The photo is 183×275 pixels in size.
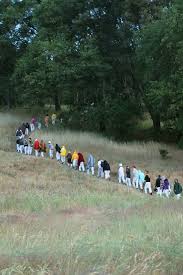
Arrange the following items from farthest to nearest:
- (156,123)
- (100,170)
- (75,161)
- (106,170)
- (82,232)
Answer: (156,123) < (75,161) < (100,170) < (106,170) < (82,232)

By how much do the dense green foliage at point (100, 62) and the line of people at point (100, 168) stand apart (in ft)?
42.5

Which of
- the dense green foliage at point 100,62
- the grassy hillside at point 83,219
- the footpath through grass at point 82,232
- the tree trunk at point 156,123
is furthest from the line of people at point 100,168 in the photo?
the tree trunk at point 156,123

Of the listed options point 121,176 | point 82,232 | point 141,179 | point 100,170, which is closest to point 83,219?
point 82,232

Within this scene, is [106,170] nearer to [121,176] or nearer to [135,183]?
[121,176]

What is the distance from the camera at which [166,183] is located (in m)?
26.3

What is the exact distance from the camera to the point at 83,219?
602 inches

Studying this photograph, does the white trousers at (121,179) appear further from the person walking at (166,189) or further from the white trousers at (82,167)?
the person walking at (166,189)

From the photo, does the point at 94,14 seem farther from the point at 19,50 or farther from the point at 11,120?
the point at 19,50

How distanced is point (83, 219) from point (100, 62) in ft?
110

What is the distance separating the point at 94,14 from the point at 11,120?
1318cm

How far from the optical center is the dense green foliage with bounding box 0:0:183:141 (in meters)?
46.6

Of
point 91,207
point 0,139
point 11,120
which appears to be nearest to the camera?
point 91,207

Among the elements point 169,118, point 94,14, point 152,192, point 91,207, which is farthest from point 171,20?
point 91,207

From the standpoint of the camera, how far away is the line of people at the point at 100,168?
2671 centimetres
